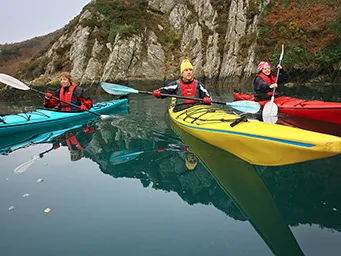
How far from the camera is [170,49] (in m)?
18.9

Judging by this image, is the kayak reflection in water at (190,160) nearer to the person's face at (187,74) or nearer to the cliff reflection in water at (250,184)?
the cliff reflection in water at (250,184)

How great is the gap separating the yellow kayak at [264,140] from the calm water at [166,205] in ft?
0.77

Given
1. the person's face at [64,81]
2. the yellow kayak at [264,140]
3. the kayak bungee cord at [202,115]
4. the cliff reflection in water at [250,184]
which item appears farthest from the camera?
the person's face at [64,81]

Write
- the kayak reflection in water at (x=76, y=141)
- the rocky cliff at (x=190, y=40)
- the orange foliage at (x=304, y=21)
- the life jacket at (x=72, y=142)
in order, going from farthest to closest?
the rocky cliff at (x=190, y=40)
the orange foliage at (x=304, y=21)
the life jacket at (x=72, y=142)
the kayak reflection in water at (x=76, y=141)

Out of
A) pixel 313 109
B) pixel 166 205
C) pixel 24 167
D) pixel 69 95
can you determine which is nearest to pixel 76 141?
pixel 24 167

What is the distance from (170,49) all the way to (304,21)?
918 cm

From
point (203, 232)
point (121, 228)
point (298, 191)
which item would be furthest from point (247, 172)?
point (121, 228)

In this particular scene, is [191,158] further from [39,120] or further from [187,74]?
[39,120]

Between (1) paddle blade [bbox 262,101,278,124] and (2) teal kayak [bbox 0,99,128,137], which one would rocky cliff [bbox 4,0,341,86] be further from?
(1) paddle blade [bbox 262,101,278,124]

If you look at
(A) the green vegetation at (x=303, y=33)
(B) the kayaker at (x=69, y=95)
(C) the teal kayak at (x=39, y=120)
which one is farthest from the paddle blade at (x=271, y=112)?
(A) the green vegetation at (x=303, y=33)

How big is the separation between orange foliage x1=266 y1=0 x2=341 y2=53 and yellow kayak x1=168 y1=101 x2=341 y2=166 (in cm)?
1277

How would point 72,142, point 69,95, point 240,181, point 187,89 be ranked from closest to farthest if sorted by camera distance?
point 240,181, point 72,142, point 187,89, point 69,95

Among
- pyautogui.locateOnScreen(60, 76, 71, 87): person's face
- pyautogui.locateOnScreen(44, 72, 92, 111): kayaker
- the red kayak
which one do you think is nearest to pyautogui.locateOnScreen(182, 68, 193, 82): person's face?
the red kayak

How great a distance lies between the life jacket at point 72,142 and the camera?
4.55m
